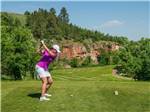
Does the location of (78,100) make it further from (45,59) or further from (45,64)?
(45,59)

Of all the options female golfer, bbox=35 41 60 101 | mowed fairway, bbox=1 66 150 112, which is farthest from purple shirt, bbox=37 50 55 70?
mowed fairway, bbox=1 66 150 112

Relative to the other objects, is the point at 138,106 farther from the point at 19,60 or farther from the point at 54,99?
the point at 19,60

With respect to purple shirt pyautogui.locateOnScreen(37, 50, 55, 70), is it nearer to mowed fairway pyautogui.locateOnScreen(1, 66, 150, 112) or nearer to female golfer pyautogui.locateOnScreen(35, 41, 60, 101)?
female golfer pyautogui.locateOnScreen(35, 41, 60, 101)

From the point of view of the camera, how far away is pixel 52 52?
16.0 metres

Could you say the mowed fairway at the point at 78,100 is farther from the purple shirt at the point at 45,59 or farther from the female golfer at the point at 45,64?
the purple shirt at the point at 45,59

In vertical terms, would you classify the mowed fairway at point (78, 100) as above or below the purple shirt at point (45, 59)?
below

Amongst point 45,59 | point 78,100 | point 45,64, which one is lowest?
point 78,100

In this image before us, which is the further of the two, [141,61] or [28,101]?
[141,61]

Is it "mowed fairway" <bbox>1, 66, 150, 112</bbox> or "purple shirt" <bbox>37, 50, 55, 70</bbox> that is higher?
"purple shirt" <bbox>37, 50, 55, 70</bbox>

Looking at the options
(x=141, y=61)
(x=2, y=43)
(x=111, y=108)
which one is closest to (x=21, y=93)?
(x=111, y=108)

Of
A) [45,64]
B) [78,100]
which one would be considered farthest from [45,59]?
[78,100]

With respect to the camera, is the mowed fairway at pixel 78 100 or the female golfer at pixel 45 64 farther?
the female golfer at pixel 45 64

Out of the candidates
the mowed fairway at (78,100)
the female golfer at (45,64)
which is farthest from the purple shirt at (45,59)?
the mowed fairway at (78,100)

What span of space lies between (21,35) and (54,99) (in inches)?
2677
